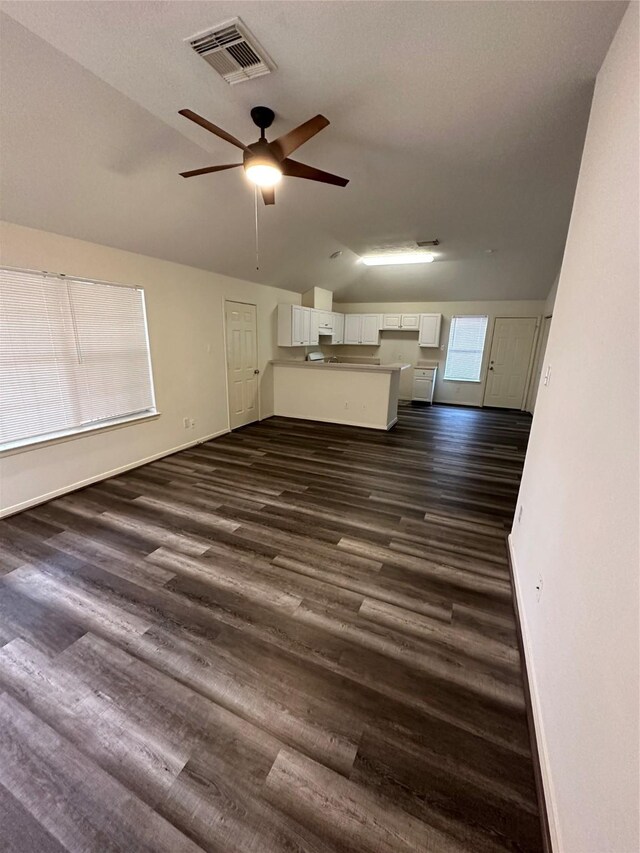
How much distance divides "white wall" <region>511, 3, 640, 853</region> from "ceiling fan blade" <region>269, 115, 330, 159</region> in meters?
1.35

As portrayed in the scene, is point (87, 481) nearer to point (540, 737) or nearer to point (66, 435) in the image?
point (66, 435)

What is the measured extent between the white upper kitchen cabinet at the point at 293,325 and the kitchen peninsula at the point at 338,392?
16.4 inches

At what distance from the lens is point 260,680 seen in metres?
1.61

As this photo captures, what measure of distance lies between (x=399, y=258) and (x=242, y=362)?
311 cm

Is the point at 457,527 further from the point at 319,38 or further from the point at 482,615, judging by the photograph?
the point at 319,38

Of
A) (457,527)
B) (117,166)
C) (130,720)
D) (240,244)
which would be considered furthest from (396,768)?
(240,244)

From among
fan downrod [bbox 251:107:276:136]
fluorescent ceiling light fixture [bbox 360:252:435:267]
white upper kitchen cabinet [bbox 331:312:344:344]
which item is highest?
fan downrod [bbox 251:107:276:136]

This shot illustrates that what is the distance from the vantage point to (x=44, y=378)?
312 cm

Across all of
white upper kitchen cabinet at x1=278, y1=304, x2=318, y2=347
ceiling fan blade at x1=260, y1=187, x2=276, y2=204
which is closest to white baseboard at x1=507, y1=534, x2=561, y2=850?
ceiling fan blade at x1=260, y1=187, x2=276, y2=204

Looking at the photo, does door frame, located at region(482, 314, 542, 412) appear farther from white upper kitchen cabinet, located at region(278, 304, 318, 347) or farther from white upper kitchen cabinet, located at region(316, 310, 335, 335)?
white upper kitchen cabinet, located at region(278, 304, 318, 347)

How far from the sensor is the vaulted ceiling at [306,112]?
1646 mm

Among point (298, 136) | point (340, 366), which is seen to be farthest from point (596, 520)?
point (340, 366)

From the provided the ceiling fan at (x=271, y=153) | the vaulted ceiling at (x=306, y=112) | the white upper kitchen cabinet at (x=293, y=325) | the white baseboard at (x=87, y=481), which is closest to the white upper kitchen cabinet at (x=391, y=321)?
the white upper kitchen cabinet at (x=293, y=325)

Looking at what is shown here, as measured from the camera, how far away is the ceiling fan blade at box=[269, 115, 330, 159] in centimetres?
186
